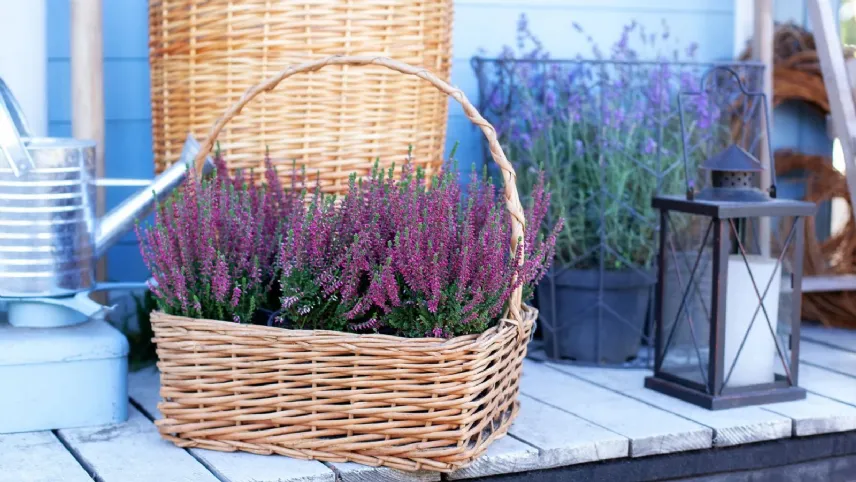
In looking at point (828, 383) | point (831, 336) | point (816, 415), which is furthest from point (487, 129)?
point (831, 336)

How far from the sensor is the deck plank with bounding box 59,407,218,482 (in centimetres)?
166

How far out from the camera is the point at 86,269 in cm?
199

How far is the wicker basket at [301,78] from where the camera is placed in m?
2.18

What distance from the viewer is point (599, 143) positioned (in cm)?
248

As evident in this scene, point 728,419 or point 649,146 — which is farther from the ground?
point 649,146

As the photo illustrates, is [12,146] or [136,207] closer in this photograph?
[12,146]

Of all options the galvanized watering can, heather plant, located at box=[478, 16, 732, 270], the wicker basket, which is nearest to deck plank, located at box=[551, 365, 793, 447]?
heather plant, located at box=[478, 16, 732, 270]

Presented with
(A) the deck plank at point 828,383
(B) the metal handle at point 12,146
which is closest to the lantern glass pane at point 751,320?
(A) the deck plank at point 828,383

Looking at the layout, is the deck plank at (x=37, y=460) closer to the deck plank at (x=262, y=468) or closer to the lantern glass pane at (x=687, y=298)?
the deck plank at (x=262, y=468)

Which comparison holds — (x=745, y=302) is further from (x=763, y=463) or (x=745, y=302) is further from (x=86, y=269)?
(x=86, y=269)

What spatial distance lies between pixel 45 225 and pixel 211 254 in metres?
0.40

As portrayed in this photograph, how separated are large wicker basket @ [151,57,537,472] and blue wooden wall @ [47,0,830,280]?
3.45 feet

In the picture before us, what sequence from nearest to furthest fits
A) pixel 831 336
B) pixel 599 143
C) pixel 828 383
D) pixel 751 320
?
pixel 751 320, pixel 828 383, pixel 599 143, pixel 831 336

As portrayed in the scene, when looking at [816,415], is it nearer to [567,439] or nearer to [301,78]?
[567,439]
